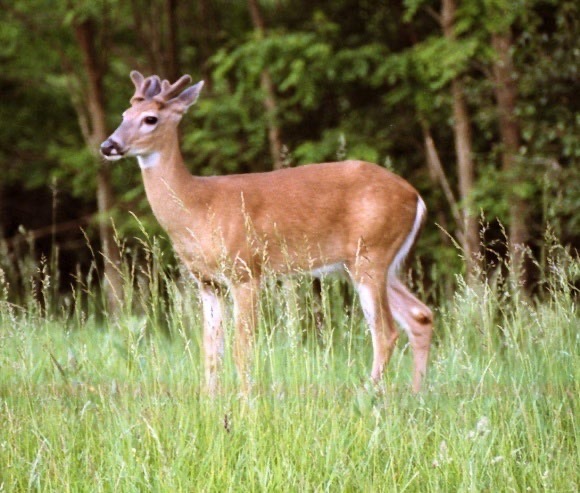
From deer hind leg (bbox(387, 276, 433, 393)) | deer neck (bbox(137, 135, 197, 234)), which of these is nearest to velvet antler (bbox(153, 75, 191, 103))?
deer neck (bbox(137, 135, 197, 234))

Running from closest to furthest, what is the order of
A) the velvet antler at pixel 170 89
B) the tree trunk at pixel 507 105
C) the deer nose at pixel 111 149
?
the deer nose at pixel 111 149, the velvet antler at pixel 170 89, the tree trunk at pixel 507 105

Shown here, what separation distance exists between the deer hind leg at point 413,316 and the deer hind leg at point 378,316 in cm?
15

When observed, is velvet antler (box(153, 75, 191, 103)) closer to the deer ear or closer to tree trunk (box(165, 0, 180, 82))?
the deer ear

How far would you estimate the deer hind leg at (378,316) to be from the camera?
6227 mm

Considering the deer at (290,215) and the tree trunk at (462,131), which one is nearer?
the deer at (290,215)

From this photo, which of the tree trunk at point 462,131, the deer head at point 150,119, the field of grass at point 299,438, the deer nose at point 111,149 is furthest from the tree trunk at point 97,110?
the field of grass at point 299,438

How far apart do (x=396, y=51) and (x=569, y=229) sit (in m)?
3.71

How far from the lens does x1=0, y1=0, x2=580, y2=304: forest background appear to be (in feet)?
29.7

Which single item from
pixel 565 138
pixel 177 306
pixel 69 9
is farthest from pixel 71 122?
pixel 177 306

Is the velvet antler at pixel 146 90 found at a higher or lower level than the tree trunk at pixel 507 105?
higher

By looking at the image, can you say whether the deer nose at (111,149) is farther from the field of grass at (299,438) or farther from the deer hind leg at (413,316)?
the deer hind leg at (413,316)

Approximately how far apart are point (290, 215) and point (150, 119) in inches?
38.3

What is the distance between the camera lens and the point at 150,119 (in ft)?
20.8

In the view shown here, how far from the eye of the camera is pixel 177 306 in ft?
14.4
